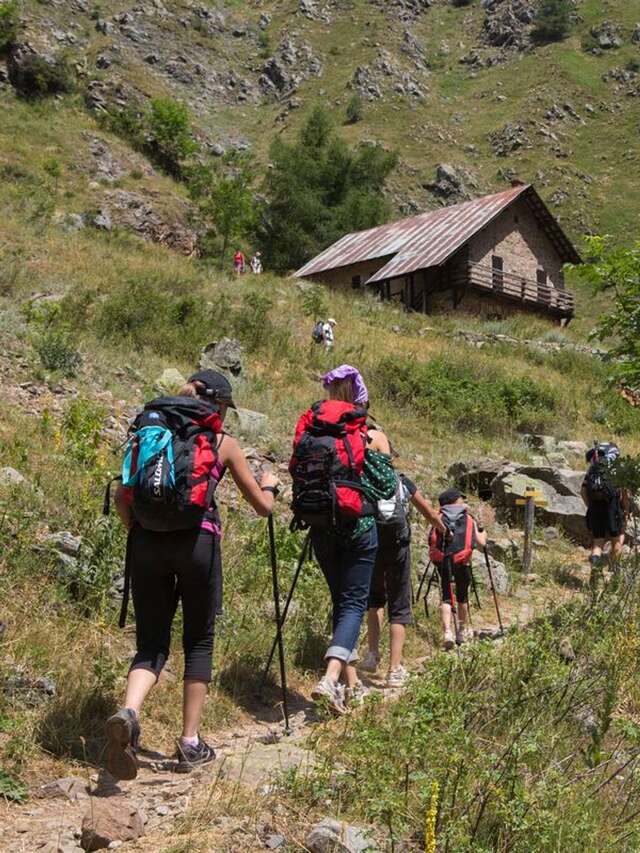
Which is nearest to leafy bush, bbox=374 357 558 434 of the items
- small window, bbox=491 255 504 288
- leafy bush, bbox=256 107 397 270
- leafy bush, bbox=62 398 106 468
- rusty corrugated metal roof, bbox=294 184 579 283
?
leafy bush, bbox=62 398 106 468

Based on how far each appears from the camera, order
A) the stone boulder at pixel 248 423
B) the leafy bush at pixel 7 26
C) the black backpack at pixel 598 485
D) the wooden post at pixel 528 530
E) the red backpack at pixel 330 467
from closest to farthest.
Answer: the red backpack at pixel 330 467 → the wooden post at pixel 528 530 → the black backpack at pixel 598 485 → the stone boulder at pixel 248 423 → the leafy bush at pixel 7 26

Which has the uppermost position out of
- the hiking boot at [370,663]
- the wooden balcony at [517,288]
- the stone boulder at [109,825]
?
the wooden balcony at [517,288]

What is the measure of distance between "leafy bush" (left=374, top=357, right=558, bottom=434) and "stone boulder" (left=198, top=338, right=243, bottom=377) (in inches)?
132

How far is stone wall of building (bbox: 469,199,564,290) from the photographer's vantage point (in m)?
32.8

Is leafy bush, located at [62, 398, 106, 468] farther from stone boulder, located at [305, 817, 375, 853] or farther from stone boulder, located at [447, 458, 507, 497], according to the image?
stone boulder, located at [447, 458, 507, 497]

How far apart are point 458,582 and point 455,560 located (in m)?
0.22

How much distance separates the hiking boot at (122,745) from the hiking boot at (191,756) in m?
0.37

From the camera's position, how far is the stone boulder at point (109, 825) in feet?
8.93

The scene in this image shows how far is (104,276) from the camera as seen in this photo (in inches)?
674

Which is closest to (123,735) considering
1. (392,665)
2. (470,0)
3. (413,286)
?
(392,665)

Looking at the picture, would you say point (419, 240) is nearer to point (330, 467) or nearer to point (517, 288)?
point (517, 288)

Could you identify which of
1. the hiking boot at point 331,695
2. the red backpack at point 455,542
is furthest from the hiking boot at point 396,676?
the red backpack at point 455,542

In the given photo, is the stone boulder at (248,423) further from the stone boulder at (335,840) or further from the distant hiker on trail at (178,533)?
the stone boulder at (335,840)

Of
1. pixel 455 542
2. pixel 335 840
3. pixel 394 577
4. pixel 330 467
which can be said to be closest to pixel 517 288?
pixel 455 542
